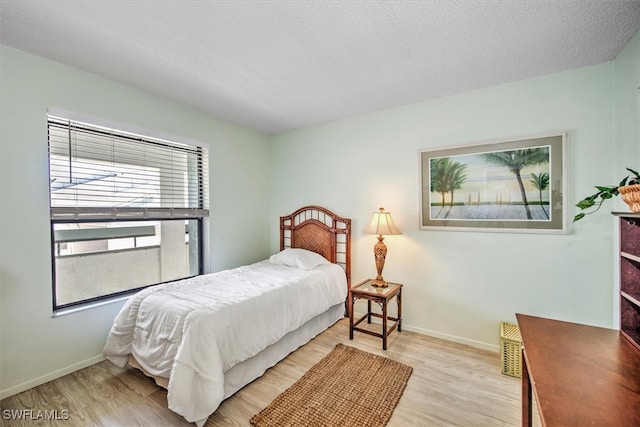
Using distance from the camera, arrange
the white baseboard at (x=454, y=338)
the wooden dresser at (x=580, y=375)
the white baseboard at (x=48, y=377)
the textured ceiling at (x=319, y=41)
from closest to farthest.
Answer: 1. the wooden dresser at (x=580, y=375)
2. the textured ceiling at (x=319, y=41)
3. the white baseboard at (x=48, y=377)
4. the white baseboard at (x=454, y=338)

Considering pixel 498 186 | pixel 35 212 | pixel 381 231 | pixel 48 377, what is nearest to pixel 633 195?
pixel 498 186

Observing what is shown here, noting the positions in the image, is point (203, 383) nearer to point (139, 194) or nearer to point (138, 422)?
point (138, 422)

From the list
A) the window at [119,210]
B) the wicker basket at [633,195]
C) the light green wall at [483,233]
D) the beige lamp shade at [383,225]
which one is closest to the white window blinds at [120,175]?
the window at [119,210]

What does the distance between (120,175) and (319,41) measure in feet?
7.10

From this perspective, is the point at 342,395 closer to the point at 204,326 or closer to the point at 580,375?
the point at 204,326

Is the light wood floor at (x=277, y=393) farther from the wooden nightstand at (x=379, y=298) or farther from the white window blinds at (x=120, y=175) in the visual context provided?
the white window blinds at (x=120, y=175)

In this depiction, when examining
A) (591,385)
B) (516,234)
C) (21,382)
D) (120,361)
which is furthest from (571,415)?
(21,382)

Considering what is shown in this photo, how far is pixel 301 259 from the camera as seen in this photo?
127 inches

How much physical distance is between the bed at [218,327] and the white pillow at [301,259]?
17mm

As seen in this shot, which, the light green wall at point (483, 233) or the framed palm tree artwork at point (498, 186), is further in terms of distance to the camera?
the framed palm tree artwork at point (498, 186)

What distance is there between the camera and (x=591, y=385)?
100cm

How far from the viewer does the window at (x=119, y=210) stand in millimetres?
2273

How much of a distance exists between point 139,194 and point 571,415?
3269mm

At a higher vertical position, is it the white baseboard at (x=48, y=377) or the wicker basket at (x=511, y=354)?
the wicker basket at (x=511, y=354)
